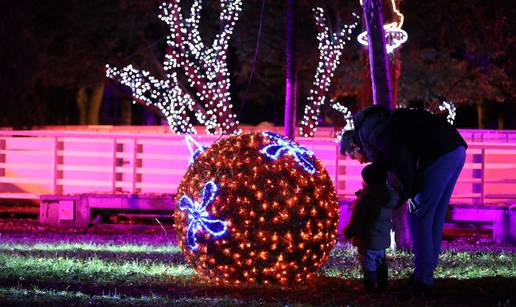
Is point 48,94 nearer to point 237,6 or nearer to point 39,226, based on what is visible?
point 237,6

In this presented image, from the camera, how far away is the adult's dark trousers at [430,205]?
7945 millimetres

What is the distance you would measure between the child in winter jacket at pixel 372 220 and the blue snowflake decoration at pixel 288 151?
0.73 meters

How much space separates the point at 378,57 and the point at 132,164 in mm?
8089

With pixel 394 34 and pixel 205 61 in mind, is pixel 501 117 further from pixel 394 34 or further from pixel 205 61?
pixel 394 34

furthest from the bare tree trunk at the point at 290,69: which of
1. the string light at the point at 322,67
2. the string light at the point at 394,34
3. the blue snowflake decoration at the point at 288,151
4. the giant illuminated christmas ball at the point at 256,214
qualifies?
the string light at the point at 322,67

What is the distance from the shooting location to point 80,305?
24.5 feet

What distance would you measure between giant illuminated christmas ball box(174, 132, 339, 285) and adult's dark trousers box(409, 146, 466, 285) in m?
1.09

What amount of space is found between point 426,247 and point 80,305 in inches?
118

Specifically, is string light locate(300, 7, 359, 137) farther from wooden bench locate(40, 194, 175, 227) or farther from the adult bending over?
the adult bending over

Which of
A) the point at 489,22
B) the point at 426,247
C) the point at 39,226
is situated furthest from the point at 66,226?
the point at 489,22

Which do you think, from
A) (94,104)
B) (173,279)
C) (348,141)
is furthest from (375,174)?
(94,104)

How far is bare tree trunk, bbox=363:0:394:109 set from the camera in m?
11.9

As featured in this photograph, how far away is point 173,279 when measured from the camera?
9.31m

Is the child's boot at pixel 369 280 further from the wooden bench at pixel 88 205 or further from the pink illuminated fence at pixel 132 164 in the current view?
the pink illuminated fence at pixel 132 164
